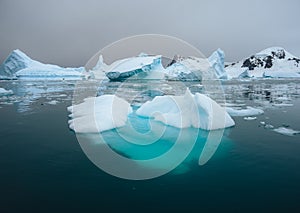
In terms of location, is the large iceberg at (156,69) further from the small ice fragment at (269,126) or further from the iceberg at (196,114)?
the small ice fragment at (269,126)

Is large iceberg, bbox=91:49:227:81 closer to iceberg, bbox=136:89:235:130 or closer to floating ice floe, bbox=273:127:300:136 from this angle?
iceberg, bbox=136:89:235:130

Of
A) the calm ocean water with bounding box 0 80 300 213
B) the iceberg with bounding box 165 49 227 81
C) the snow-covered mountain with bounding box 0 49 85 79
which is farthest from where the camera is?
the snow-covered mountain with bounding box 0 49 85 79

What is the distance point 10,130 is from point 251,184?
19.9 ft

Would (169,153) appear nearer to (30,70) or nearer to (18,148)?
(18,148)

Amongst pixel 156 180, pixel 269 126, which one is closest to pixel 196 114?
pixel 269 126

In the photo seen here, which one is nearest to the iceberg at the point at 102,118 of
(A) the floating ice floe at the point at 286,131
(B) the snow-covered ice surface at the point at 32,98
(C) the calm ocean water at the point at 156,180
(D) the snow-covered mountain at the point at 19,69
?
(C) the calm ocean water at the point at 156,180

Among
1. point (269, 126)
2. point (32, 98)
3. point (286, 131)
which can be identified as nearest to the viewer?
point (286, 131)

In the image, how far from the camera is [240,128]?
636 centimetres

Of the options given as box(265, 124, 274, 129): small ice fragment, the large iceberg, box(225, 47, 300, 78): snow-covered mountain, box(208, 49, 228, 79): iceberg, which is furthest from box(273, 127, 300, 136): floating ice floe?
box(225, 47, 300, 78): snow-covered mountain

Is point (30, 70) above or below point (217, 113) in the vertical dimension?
above

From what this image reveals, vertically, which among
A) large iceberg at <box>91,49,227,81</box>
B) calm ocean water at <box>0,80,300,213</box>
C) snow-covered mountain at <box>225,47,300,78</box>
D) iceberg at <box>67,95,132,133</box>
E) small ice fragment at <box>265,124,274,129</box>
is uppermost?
snow-covered mountain at <box>225,47,300,78</box>

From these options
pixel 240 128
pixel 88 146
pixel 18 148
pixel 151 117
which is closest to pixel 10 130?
pixel 18 148

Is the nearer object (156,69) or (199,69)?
(156,69)

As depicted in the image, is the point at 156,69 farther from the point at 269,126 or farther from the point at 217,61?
the point at 269,126
